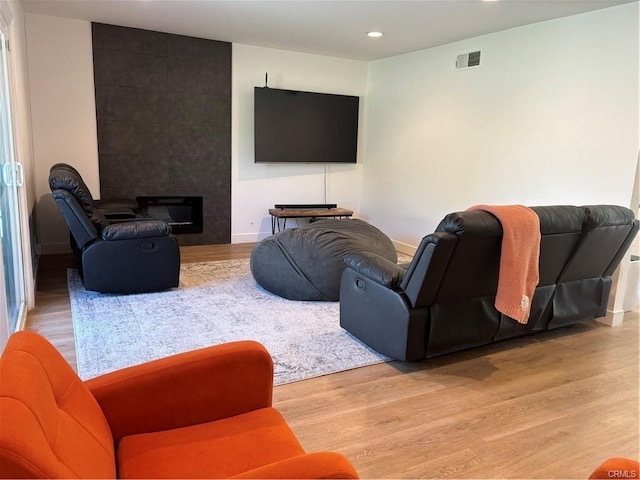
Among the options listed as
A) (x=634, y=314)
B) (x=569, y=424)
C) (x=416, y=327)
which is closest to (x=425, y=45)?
(x=634, y=314)

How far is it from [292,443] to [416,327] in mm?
1485

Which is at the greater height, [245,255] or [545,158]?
[545,158]

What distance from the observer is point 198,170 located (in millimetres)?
6051

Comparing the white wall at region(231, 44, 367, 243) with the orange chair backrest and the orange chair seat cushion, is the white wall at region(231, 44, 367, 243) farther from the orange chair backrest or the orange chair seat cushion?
the orange chair backrest

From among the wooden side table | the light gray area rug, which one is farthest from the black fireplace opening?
the light gray area rug

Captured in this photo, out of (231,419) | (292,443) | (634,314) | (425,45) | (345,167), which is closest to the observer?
(292,443)

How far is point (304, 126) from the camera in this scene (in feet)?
21.1

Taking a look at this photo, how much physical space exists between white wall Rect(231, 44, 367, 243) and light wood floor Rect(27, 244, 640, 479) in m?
3.31

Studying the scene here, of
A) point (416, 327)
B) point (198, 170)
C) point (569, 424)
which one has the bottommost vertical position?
point (569, 424)

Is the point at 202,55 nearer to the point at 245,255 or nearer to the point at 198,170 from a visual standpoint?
the point at 198,170

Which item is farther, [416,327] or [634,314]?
[634,314]

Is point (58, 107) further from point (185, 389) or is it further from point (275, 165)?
point (185, 389)

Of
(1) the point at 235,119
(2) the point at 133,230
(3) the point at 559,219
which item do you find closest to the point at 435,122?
(1) the point at 235,119

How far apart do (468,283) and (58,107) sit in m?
4.79
